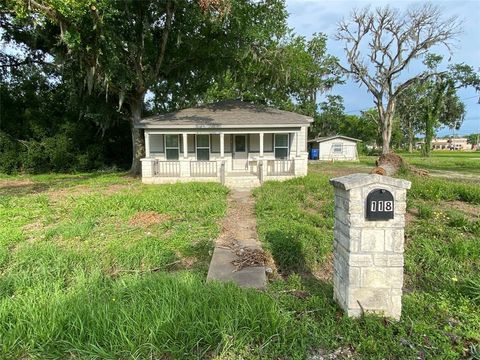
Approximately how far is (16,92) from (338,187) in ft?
67.6

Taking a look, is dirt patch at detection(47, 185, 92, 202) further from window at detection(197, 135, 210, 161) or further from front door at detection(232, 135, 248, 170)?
front door at detection(232, 135, 248, 170)

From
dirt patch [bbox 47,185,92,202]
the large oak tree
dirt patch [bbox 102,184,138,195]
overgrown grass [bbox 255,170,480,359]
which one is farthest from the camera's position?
dirt patch [bbox 102,184,138,195]

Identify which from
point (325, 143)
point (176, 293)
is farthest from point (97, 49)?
point (325, 143)

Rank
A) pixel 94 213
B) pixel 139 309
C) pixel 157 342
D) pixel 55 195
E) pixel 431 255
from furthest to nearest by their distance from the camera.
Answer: pixel 55 195 < pixel 94 213 < pixel 431 255 < pixel 139 309 < pixel 157 342

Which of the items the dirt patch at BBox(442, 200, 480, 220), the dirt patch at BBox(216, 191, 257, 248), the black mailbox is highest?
the black mailbox

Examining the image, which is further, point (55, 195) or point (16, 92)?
point (16, 92)

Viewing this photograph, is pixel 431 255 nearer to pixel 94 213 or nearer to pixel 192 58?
pixel 94 213

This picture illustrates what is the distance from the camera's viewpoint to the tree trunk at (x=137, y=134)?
46.6 ft

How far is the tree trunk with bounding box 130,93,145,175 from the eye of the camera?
14203mm

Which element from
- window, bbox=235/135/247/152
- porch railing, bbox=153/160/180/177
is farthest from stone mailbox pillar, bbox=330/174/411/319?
window, bbox=235/135/247/152

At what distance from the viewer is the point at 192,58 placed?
1465cm

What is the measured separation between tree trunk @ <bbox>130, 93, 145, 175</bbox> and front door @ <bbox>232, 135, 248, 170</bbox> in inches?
185

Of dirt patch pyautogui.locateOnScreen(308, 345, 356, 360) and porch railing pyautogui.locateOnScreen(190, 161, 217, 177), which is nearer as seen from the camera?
dirt patch pyautogui.locateOnScreen(308, 345, 356, 360)

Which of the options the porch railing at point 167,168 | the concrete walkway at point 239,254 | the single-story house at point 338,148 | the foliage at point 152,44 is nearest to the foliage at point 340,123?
the single-story house at point 338,148
